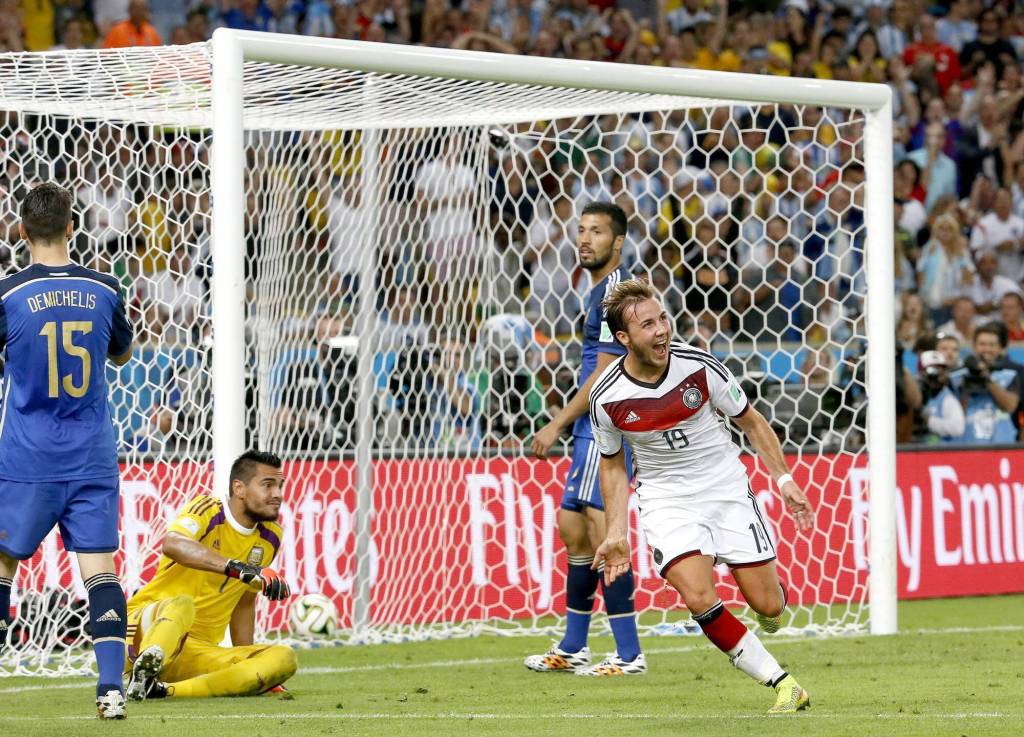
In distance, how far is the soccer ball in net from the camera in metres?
9.07

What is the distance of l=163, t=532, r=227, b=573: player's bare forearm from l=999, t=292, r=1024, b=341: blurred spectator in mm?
9079

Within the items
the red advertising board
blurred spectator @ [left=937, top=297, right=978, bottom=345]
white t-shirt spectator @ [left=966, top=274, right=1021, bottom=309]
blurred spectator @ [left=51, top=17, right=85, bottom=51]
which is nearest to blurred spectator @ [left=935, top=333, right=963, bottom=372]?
the red advertising board

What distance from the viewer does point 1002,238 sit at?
52.3 feet

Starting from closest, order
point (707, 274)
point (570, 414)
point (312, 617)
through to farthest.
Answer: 1. point (570, 414)
2. point (312, 617)
3. point (707, 274)

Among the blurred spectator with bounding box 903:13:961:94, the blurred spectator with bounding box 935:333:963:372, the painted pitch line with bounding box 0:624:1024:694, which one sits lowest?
the painted pitch line with bounding box 0:624:1024:694

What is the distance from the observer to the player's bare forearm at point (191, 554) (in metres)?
6.78

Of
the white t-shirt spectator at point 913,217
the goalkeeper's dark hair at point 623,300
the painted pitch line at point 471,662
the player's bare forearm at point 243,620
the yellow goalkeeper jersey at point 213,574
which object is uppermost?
the white t-shirt spectator at point 913,217

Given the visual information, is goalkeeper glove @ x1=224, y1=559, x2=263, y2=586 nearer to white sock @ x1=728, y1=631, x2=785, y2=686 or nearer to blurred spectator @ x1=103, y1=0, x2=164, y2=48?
white sock @ x1=728, y1=631, x2=785, y2=686

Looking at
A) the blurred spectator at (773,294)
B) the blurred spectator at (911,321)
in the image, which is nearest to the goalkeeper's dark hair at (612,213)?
the blurred spectator at (773,294)

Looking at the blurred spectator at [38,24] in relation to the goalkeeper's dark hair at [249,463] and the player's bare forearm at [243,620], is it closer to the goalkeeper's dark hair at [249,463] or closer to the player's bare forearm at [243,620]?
the goalkeeper's dark hair at [249,463]

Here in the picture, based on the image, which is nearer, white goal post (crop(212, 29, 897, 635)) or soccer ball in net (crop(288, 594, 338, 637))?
white goal post (crop(212, 29, 897, 635))

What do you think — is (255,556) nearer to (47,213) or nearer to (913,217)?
(47,213)

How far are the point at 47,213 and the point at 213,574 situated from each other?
75.1 inches

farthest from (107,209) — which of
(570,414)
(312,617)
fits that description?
(570,414)
